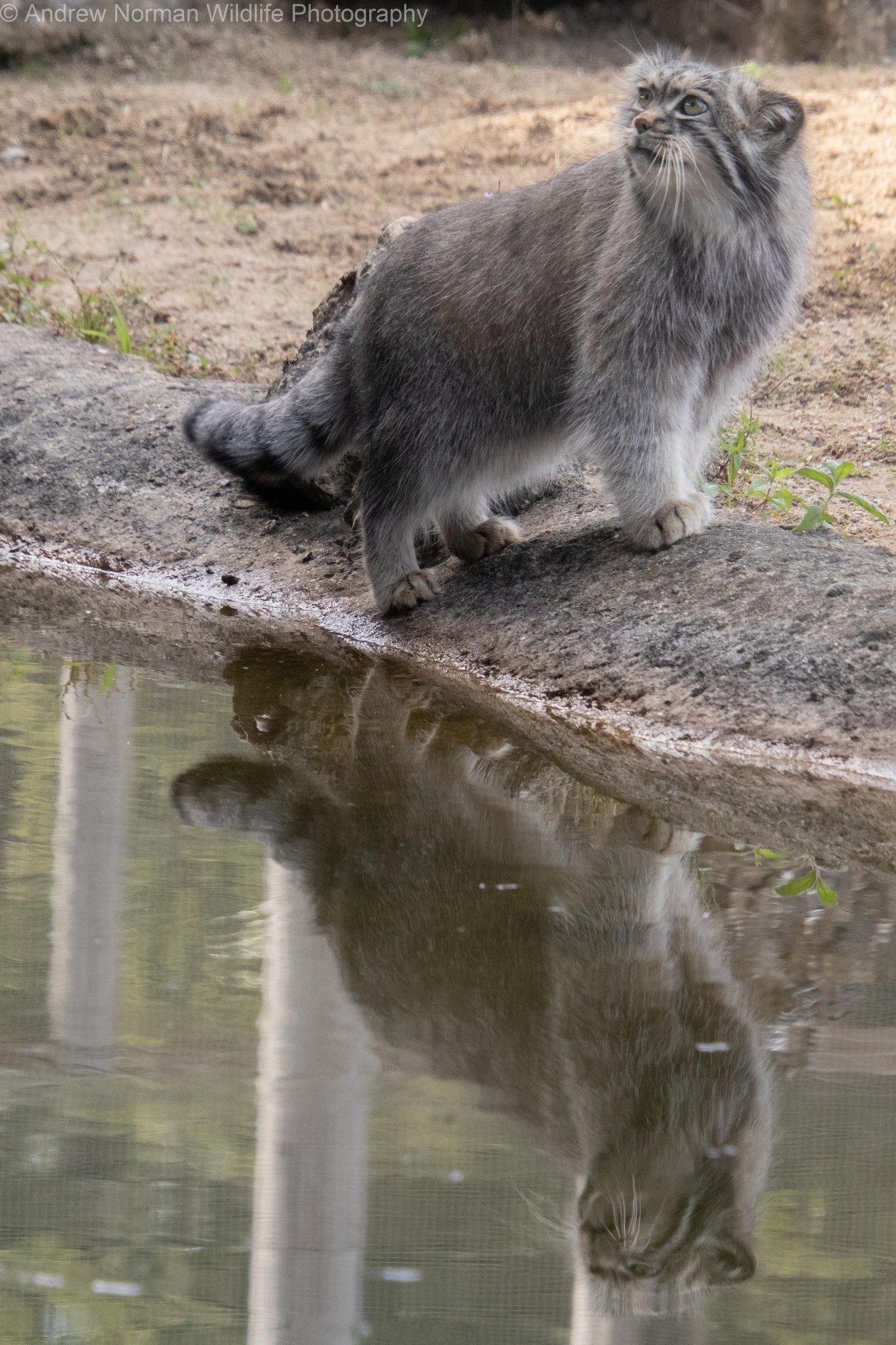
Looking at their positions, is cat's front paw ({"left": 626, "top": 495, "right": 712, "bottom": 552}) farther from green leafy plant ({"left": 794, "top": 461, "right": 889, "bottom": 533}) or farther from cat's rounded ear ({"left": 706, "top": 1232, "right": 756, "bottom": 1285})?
cat's rounded ear ({"left": 706, "top": 1232, "right": 756, "bottom": 1285})

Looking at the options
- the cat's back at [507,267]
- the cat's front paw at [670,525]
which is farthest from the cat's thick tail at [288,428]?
the cat's front paw at [670,525]

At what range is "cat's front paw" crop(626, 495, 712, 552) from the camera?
418 cm

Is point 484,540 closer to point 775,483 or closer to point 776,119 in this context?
point 775,483

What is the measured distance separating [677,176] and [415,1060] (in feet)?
8.39

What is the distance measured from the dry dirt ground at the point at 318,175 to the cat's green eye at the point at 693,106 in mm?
1399

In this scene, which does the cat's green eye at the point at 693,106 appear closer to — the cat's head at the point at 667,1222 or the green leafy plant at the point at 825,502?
the green leafy plant at the point at 825,502

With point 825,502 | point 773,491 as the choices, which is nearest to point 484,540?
point 773,491

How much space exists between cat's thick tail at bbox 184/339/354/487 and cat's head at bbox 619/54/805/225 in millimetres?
1259

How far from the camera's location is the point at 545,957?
2496 mm

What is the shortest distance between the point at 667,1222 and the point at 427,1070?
1.44 feet

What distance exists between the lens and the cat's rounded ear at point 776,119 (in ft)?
12.5

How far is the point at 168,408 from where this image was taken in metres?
5.69

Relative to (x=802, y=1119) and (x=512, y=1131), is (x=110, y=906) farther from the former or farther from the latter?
(x=802, y=1119)

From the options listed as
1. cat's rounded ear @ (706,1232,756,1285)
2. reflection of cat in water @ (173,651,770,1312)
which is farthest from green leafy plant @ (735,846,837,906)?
cat's rounded ear @ (706,1232,756,1285)
